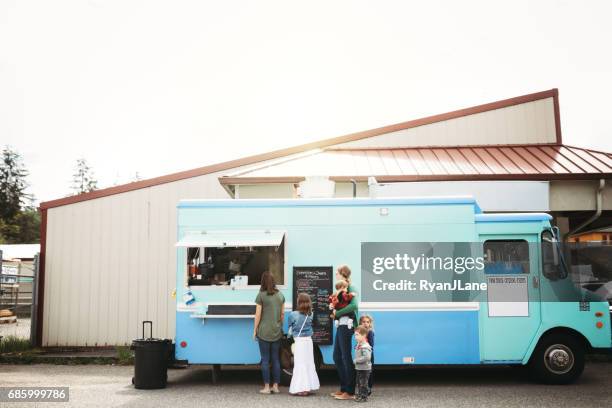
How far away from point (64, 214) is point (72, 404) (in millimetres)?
7972

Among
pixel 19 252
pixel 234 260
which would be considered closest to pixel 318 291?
pixel 234 260

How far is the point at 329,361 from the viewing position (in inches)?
383

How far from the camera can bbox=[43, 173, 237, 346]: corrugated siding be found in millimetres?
15086

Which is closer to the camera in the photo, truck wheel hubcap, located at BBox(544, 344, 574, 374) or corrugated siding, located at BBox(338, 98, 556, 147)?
truck wheel hubcap, located at BBox(544, 344, 574, 374)

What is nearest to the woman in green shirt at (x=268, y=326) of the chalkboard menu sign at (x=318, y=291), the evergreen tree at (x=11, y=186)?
the chalkboard menu sign at (x=318, y=291)

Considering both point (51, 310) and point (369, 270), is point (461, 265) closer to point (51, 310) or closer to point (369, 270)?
point (369, 270)

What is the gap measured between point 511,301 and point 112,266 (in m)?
9.86

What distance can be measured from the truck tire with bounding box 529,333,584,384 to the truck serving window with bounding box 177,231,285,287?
14.2ft

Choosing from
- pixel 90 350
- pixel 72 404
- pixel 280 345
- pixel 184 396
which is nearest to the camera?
pixel 72 404

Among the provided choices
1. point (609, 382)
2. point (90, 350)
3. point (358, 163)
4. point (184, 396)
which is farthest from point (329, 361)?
point (90, 350)

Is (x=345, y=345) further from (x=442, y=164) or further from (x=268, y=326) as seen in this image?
(x=442, y=164)

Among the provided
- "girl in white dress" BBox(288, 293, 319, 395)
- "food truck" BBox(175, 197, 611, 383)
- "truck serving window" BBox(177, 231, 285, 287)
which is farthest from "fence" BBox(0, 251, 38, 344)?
"girl in white dress" BBox(288, 293, 319, 395)

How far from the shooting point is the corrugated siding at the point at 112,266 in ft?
49.5

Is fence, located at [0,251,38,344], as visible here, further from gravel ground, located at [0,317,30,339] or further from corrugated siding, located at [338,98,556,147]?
corrugated siding, located at [338,98,556,147]
